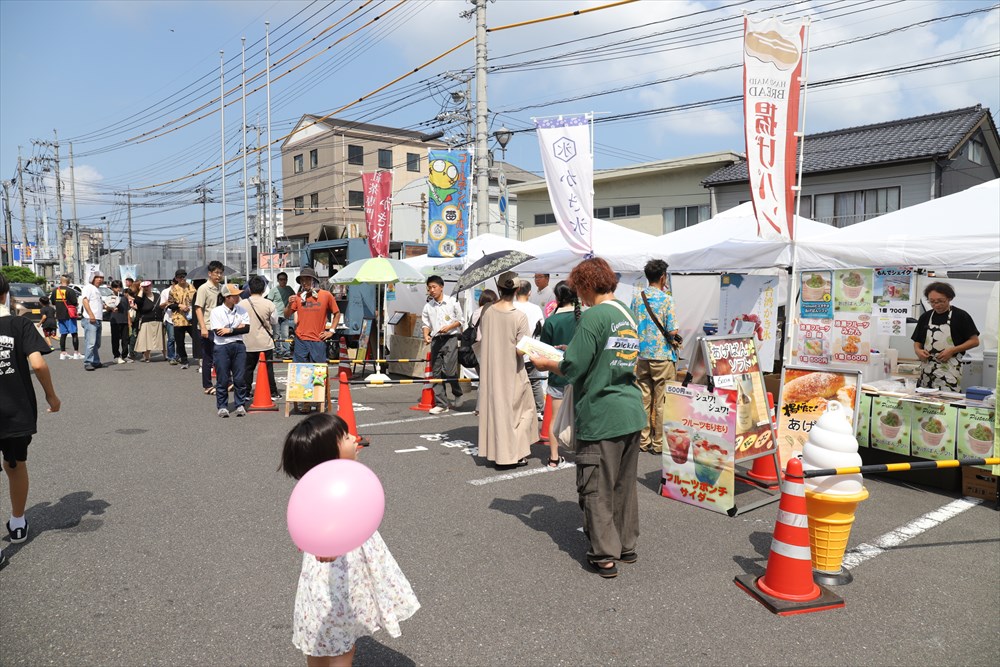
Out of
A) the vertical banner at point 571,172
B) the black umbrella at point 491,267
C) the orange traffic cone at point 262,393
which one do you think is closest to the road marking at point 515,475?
the black umbrella at point 491,267

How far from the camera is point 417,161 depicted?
46.5m

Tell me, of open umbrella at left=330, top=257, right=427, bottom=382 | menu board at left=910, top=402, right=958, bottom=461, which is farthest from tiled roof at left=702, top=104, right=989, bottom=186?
menu board at left=910, top=402, right=958, bottom=461

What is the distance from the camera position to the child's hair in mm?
2244

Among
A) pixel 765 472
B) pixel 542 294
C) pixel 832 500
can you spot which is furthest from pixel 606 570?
pixel 542 294

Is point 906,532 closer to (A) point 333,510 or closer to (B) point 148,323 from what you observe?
(A) point 333,510

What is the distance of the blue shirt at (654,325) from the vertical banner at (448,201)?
21.2ft

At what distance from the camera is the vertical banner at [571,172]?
912cm

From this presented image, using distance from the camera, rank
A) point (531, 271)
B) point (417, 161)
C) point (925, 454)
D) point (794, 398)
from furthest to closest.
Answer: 1. point (417, 161)
2. point (531, 271)
3. point (794, 398)
4. point (925, 454)

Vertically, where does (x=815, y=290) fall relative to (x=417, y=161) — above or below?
below

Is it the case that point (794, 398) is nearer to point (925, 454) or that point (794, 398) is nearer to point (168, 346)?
point (925, 454)

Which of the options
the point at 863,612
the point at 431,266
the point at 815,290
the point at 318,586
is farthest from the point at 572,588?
the point at 431,266

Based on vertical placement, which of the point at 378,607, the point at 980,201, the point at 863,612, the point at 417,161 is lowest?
the point at 863,612

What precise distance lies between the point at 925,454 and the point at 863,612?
3022 mm

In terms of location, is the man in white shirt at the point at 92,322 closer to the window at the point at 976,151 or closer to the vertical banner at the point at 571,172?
the vertical banner at the point at 571,172
